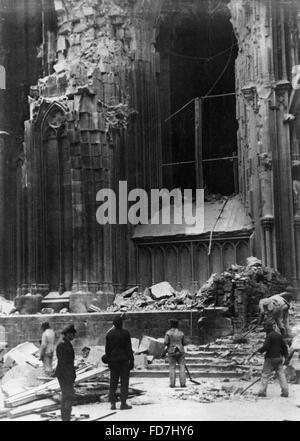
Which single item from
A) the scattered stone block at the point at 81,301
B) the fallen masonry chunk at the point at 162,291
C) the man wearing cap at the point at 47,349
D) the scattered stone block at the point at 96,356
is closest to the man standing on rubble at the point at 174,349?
the man wearing cap at the point at 47,349

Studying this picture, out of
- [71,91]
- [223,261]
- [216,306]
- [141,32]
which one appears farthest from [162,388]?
[141,32]

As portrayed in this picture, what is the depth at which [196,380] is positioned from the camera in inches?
676

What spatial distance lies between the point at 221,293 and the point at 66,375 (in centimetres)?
906

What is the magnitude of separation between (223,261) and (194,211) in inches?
89.0

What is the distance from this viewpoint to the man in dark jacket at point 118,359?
1348cm

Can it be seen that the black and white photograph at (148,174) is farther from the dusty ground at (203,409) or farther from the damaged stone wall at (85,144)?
the dusty ground at (203,409)

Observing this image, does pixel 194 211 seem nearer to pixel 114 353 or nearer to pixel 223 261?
pixel 223 261

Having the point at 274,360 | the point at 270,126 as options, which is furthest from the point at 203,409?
the point at 270,126

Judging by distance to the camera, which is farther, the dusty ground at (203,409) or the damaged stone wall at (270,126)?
the damaged stone wall at (270,126)

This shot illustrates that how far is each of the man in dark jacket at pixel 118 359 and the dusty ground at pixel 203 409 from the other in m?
0.35

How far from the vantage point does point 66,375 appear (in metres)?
12.2

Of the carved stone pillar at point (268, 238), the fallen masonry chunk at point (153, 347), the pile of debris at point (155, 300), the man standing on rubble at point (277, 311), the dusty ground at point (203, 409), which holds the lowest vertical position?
the dusty ground at point (203, 409)

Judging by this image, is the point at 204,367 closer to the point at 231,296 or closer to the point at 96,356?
the point at 231,296

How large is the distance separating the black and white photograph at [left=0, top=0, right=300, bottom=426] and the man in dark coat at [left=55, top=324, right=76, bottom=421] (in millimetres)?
6709
